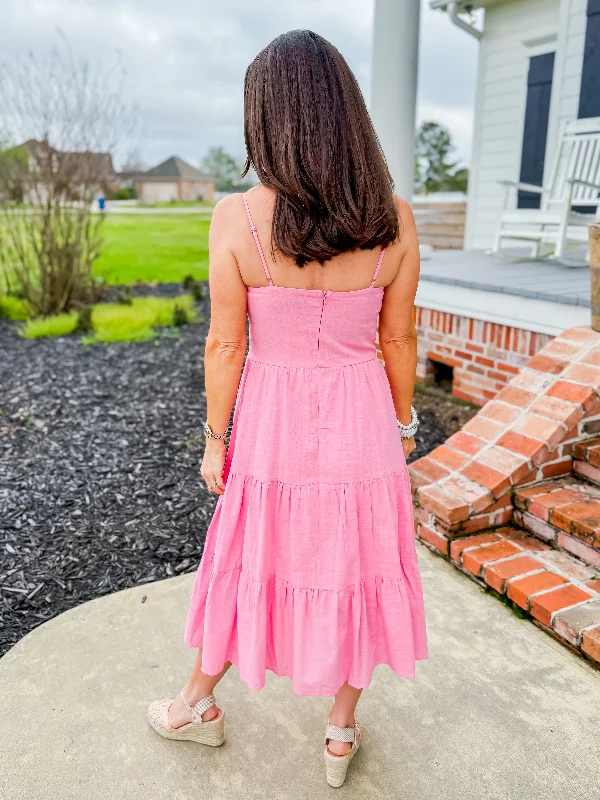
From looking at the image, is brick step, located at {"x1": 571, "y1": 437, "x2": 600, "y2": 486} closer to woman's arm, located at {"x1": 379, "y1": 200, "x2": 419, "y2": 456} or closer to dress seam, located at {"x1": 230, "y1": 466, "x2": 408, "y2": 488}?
woman's arm, located at {"x1": 379, "y1": 200, "x2": 419, "y2": 456}

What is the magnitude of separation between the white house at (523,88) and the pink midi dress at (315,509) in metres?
5.90

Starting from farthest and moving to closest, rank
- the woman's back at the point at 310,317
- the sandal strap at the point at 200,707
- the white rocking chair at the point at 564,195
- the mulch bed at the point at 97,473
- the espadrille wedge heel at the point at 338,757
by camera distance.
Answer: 1. the white rocking chair at the point at 564,195
2. the mulch bed at the point at 97,473
3. the sandal strap at the point at 200,707
4. the espadrille wedge heel at the point at 338,757
5. the woman's back at the point at 310,317

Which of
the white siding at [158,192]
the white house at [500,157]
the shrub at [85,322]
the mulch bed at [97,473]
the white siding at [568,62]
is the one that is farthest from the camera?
the white siding at [158,192]

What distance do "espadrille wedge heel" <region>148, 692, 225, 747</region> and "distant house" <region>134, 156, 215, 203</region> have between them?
8755 mm

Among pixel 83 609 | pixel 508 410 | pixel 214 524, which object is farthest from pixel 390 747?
pixel 508 410

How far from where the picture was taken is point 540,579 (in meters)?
2.36

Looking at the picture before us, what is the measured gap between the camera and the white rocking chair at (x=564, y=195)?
5.64 metres

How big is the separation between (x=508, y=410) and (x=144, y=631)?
6.24 ft

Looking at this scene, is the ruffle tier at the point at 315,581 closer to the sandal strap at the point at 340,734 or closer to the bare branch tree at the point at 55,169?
the sandal strap at the point at 340,734

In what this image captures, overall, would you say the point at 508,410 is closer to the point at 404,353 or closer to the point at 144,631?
the point at 404,353

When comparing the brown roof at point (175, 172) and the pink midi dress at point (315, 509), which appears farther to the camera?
the brown roof at point (175, 172)

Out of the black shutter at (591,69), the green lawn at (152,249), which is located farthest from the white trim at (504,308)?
the green lawn at (152,249)

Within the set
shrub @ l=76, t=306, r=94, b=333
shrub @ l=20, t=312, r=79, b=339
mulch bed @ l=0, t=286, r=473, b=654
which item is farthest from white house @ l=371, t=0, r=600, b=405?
shrub @ l=20, t=312, r=79, b=339

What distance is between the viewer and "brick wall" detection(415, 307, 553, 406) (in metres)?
3.95
